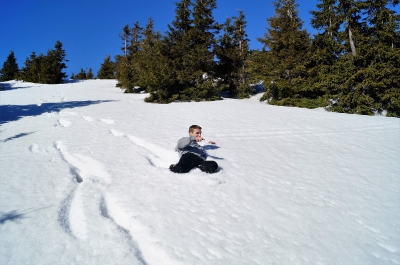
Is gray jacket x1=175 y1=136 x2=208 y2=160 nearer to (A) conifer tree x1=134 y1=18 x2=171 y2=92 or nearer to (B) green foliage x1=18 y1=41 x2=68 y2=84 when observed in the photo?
(A) conifer tree x1=134 y1=18 x2=171 y2=92

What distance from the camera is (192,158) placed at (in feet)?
17.4

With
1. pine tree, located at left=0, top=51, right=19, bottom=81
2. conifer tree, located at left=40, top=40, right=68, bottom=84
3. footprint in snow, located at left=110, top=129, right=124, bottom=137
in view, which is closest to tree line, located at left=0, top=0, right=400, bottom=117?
footprint in snow, located at left=110, top=129, right=124, bottom=137

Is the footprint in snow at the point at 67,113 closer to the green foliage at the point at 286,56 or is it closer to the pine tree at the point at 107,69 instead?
the green foliage at the point at 286,56

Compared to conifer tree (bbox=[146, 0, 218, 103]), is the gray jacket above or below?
below

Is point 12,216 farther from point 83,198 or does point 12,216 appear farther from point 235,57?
point 235,57

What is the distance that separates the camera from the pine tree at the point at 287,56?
17844 millimetres

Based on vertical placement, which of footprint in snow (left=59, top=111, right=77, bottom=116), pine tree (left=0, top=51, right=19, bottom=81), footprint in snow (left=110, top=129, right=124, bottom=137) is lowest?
footprint in snow (left=110, top=129, right=124, bottom=137)

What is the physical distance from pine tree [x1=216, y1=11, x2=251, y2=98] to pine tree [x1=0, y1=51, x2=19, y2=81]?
192 feet

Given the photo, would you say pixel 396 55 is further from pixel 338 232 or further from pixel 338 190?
pixel 338 232

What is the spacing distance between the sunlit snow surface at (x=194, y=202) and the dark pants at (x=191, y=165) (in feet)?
0.48

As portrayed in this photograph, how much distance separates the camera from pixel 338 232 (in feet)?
11.5

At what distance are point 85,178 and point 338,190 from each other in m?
5.13

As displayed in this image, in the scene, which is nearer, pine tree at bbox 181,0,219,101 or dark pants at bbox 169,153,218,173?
dark pants at bbox 169,153,218,173

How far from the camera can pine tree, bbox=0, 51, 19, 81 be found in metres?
57.2
